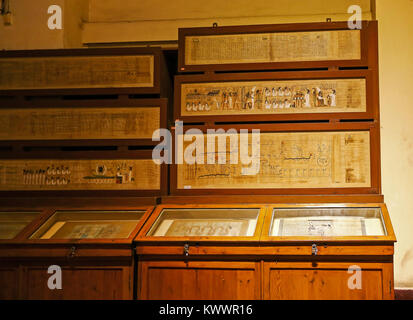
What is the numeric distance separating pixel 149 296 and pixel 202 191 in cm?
105

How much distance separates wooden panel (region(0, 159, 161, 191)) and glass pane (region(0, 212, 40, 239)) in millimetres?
264

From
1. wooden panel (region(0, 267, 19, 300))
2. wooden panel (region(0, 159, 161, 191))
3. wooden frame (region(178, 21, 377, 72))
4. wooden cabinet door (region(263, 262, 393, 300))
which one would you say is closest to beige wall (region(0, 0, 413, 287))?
wooden frame (region(178, 21, 377, 72))

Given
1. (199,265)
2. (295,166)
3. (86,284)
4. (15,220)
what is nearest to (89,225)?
(86,284)

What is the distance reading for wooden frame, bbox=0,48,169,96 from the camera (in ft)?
14.6

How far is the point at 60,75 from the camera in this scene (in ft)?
14.9

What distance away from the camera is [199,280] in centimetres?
363

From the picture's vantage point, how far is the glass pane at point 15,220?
13.6 ft

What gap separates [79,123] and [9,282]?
153cm

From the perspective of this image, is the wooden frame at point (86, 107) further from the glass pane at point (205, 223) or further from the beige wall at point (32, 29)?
the beige wall at point (32, 29)

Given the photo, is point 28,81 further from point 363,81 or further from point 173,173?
Answer: point 363,81

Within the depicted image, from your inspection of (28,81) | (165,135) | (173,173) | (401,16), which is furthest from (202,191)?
(401,16)

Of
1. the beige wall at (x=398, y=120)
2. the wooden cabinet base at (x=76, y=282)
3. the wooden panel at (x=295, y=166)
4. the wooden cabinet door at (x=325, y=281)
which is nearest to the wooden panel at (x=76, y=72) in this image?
the wooden panel at (x=295, y=166)

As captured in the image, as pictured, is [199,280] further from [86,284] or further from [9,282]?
[9,282]

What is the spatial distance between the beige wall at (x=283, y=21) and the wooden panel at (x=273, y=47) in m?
1.06
